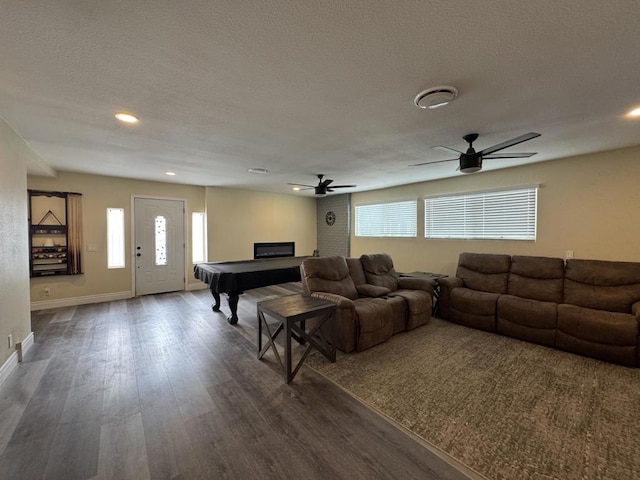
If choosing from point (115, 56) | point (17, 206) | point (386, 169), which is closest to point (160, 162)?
point (17, 206)

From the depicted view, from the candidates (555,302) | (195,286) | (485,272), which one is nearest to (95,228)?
(195,286)

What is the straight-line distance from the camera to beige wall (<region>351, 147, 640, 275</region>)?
3410mm

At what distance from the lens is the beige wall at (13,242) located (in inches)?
97.3

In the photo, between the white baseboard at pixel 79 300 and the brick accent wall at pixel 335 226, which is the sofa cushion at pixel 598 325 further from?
the white baseboard at pixel 79 300

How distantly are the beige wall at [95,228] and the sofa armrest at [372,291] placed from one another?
4.92 meters

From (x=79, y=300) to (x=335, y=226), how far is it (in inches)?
237

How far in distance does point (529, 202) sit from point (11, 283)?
6.85 meters

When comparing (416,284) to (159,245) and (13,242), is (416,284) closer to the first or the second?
(13,242)

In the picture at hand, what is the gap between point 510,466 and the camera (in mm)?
1557

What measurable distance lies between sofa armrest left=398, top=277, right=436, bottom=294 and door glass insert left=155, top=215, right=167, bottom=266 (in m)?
5.16

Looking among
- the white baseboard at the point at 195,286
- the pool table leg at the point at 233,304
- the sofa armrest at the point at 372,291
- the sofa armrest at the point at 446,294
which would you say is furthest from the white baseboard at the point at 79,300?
the sofa armrest at the point at 446,294

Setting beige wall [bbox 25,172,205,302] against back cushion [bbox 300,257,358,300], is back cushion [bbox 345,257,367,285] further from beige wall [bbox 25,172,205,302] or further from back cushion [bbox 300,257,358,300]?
beige wall [bbox 25,172,205,302]

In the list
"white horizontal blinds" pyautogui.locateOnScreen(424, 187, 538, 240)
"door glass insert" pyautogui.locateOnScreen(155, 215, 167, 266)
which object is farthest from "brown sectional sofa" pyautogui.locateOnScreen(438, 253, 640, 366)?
"door glass insert" pyautogui.locateOnScreen(155, 215, 167, 266)

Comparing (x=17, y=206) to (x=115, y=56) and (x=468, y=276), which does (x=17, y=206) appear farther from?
(x=468, y=276)
